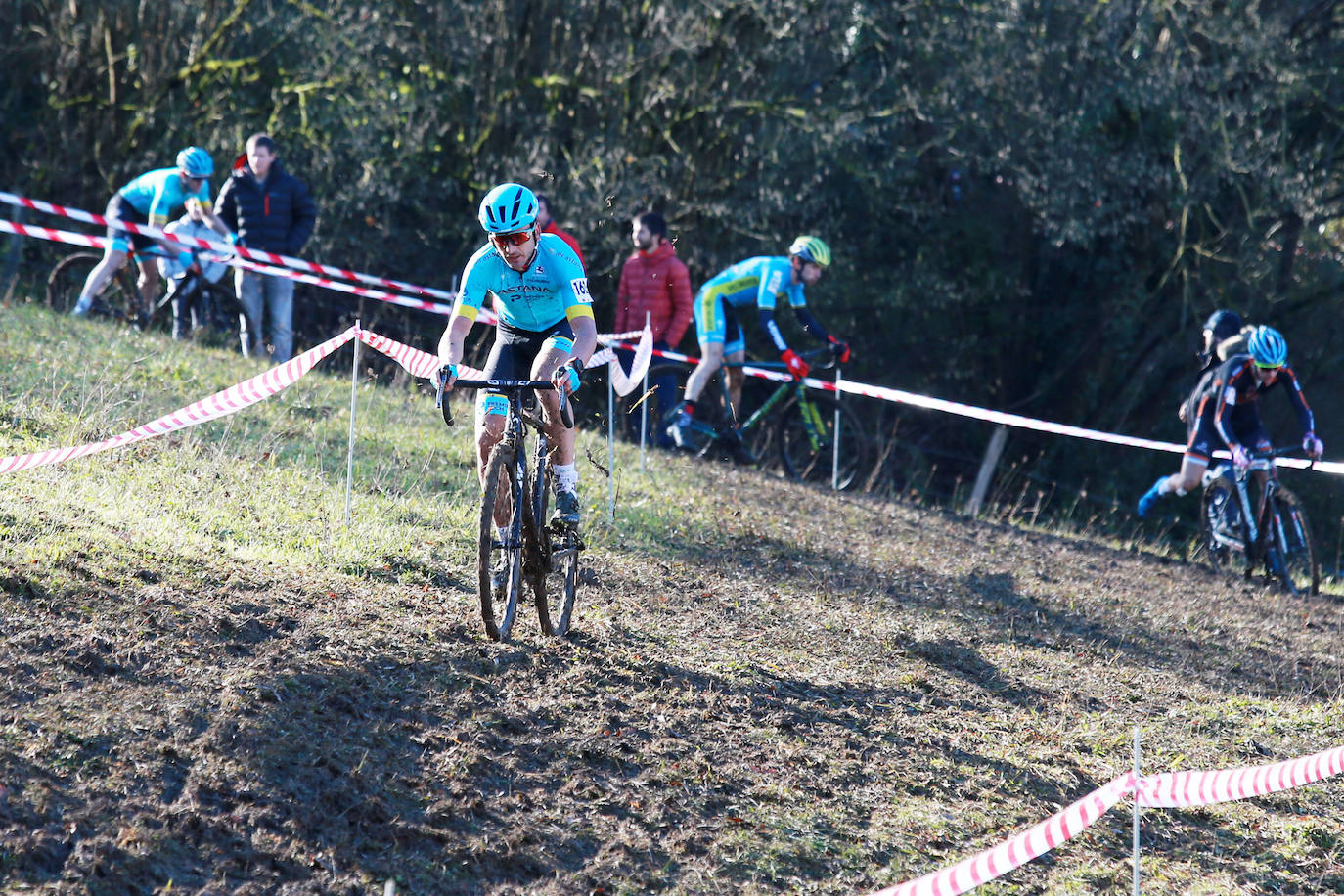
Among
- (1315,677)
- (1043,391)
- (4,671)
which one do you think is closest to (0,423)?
(4,671)

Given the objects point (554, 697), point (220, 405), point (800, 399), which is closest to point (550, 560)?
point (554, 697)

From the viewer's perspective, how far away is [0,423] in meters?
8.84

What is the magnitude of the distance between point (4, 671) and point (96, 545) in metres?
1.48

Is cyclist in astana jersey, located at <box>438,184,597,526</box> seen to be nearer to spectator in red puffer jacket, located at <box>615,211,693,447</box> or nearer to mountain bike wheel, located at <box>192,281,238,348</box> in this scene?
spectator in red puffer jacket, located at <box>615,211,693,447</box>

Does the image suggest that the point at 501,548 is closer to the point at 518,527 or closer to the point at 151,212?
the point at 518,527

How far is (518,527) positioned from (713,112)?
1167 centimetres

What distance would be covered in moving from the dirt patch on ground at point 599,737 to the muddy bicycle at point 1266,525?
7.51ft

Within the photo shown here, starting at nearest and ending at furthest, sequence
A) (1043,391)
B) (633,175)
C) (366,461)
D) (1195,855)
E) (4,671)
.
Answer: (4,671)
(1195,855)
(366,461)
(633,175)
(1043,391)

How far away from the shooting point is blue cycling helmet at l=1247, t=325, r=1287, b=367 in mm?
10747

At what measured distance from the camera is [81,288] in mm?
14867

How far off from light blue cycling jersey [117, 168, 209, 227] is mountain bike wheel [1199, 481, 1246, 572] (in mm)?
9199

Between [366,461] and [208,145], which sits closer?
[366,461]

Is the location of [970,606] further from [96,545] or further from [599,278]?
[599,278]

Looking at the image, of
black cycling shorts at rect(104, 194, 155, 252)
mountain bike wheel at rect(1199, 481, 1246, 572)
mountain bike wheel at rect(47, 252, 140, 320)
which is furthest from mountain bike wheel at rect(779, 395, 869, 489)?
mountain bike wheel at rect(47, 252, 140, 320)
